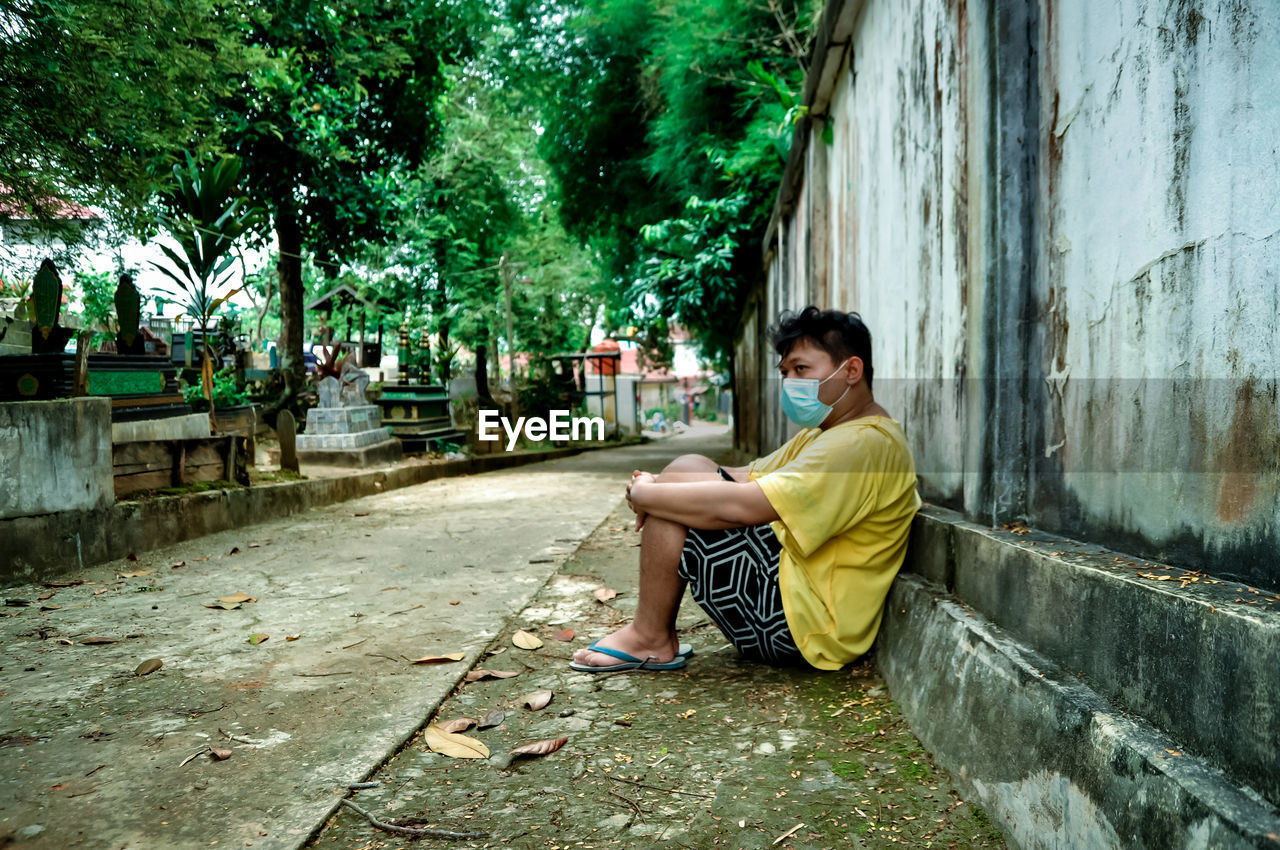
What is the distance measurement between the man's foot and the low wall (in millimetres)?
819

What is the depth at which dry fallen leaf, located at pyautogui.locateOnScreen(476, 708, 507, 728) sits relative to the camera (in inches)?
86.0

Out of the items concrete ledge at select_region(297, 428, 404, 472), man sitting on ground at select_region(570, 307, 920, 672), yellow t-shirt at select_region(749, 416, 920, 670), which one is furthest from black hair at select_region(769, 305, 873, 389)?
concrete ledge at select_region(297, 428, 404, 472)

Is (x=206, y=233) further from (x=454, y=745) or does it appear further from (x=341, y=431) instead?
(x=454, y=745)

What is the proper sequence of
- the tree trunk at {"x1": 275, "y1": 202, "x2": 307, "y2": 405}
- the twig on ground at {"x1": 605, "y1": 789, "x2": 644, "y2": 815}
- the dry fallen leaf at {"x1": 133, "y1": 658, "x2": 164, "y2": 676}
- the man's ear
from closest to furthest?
the twig on ground at {"x1": 605, "y1": 789, "x2": 644, "y2": 815} → the man's ear → the dry fallen leaf at {"x1": 133, "y1": 658, "x2": 164, "y2": 676} → the tree trunk at {"x1": 275, "y1": 202, "x2": 307, "y2": 405}

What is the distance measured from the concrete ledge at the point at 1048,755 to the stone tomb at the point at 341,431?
808cm

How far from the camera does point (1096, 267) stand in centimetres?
167

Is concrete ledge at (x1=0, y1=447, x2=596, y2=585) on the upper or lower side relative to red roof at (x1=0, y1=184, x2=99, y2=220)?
lower

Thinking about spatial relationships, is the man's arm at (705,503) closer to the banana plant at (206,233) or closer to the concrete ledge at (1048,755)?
the concrete ledge at (1048,755)

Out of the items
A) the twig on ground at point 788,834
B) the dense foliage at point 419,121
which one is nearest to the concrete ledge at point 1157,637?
the twig on ground at point 788,834

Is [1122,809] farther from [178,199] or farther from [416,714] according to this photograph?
[178,199]

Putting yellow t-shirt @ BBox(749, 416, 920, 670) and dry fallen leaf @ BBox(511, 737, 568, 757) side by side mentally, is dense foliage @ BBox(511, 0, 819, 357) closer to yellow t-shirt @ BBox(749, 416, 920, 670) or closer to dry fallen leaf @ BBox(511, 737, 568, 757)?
yellow t-shirt @ BBox(749, 416, 920, 670)

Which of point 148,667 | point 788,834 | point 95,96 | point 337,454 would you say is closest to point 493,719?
point 788,834

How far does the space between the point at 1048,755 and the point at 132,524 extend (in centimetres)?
473

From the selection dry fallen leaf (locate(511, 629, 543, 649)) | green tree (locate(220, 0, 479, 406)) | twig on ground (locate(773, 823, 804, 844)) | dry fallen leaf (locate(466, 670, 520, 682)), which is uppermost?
green tree (locate(220, 0, 479, 406))
